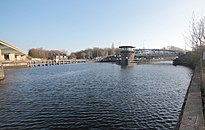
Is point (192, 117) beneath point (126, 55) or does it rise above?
beneath

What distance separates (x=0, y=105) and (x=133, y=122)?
12823mm

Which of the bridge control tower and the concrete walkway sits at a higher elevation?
the bridge control tower

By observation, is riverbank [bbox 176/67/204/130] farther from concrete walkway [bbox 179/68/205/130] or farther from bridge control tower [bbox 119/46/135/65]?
bridge control tower [bbox 119/46/135/65]

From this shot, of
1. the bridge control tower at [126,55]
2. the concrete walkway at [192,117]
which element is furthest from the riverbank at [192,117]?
the bridge control tower at [126,55]

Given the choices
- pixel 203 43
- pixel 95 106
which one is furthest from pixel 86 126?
pixel 203 43

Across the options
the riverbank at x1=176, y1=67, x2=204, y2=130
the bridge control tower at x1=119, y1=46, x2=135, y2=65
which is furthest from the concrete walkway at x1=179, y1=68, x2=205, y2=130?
the bridge control tower at x1=119, y1=46, x2=135, y2=65

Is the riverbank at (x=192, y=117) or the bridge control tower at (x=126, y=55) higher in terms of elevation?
the bridge control tower at (x=126, y=55)

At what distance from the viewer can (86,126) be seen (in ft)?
41.4

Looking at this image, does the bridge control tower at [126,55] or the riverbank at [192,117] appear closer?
the riverbank at [192,117]

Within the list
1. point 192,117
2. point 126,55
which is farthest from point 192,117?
point 126,55

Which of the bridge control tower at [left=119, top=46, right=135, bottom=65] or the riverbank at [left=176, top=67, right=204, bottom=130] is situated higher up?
the bridge control tower at [left=119, top=46, right=135, bottom=65]

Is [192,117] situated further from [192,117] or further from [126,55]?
[126,55]

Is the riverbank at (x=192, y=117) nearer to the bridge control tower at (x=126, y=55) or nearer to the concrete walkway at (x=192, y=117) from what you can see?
the concrete walkway at (x=192, y=117)

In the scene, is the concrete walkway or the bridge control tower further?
the bridge control tower
